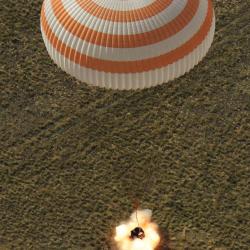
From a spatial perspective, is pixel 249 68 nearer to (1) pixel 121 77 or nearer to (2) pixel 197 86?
(2) pixel 197 86

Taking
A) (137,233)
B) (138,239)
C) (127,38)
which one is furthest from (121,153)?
(127,38)

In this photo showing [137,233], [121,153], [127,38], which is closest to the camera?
[127,38]

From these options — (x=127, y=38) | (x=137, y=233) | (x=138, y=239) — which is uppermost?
(x=127, y=38)

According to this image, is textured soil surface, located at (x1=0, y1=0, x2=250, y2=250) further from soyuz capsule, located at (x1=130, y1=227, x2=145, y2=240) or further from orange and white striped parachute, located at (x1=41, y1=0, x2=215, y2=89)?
orange and white striped parachute, located at (x1=41, y1=0, x2=215, y2=89)

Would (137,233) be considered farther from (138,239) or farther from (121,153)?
(121,153)

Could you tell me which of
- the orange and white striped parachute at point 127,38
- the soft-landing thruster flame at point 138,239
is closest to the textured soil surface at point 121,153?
the soft-landing thruster flame at point 138,239

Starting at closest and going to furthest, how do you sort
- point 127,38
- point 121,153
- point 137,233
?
point 127,38 → point 137,233 → point 121,153

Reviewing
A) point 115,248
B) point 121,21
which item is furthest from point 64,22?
point 115,248
